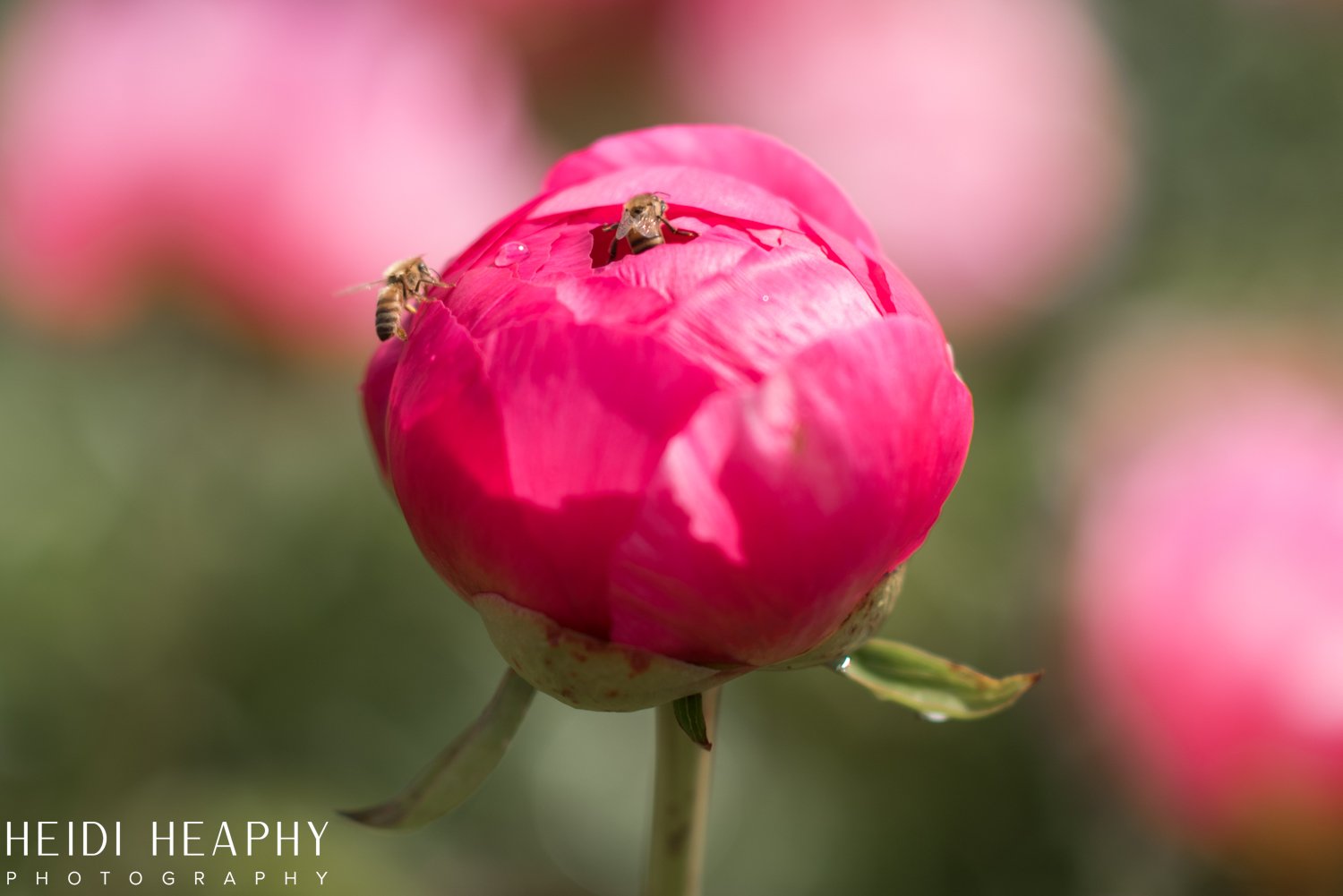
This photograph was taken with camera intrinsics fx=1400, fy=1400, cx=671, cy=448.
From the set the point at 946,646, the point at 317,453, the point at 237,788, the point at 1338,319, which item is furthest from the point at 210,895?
the point at 1338,319

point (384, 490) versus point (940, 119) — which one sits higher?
point (940, 119)

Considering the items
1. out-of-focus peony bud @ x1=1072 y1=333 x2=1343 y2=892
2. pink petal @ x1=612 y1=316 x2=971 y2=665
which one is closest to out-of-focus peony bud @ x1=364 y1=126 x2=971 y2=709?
pink petal @ x1=612 y1=316 x2=971 y2=665

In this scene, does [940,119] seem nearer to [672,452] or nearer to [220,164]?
[220,164]

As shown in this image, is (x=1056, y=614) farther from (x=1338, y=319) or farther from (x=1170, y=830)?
(x=1338, y=319)

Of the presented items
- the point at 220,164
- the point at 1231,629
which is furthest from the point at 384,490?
the point at 1231,629

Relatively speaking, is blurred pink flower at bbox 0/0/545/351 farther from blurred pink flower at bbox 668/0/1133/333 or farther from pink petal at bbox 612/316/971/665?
pink petal at bbox 612/316/971/665

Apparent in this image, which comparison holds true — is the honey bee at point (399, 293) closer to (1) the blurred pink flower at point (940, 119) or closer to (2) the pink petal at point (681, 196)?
(2) the pink petal at point (681, 196)
